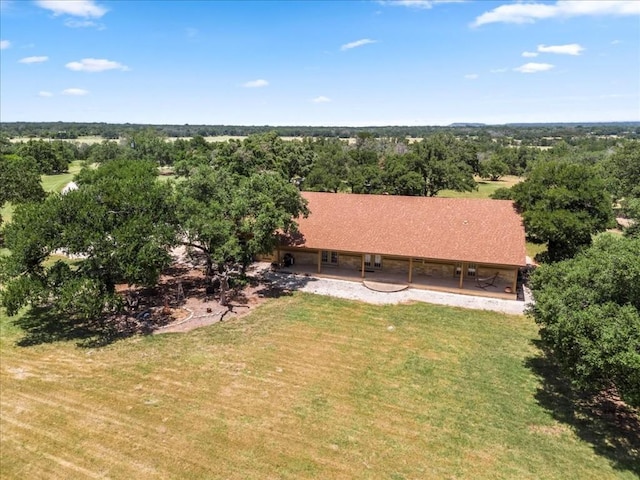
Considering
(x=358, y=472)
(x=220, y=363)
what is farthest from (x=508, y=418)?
(x=220, y=363)

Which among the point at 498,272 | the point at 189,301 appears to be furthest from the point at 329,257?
the point at 498,272

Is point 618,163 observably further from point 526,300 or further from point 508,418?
point 508,418

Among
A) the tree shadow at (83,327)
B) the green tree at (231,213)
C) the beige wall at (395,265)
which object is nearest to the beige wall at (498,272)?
the beige wall at (395,265)

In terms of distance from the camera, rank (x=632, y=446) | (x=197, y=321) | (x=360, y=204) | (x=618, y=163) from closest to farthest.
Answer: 1. (x=632, y=446)
2. (x=197, y=321)
3. (x=360, y=204)
4. (x=618, y=163)

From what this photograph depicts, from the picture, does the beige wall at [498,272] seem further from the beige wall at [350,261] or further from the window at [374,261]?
the beige wall at [350,261]

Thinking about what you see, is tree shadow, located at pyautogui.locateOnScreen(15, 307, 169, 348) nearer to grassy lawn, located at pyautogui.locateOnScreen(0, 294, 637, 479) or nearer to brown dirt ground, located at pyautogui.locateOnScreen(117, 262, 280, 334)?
brown dirt ground, located at pyautogui.locateOnScreen(117, 262, 280, 334)

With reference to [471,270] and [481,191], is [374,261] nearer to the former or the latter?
[471,270]
